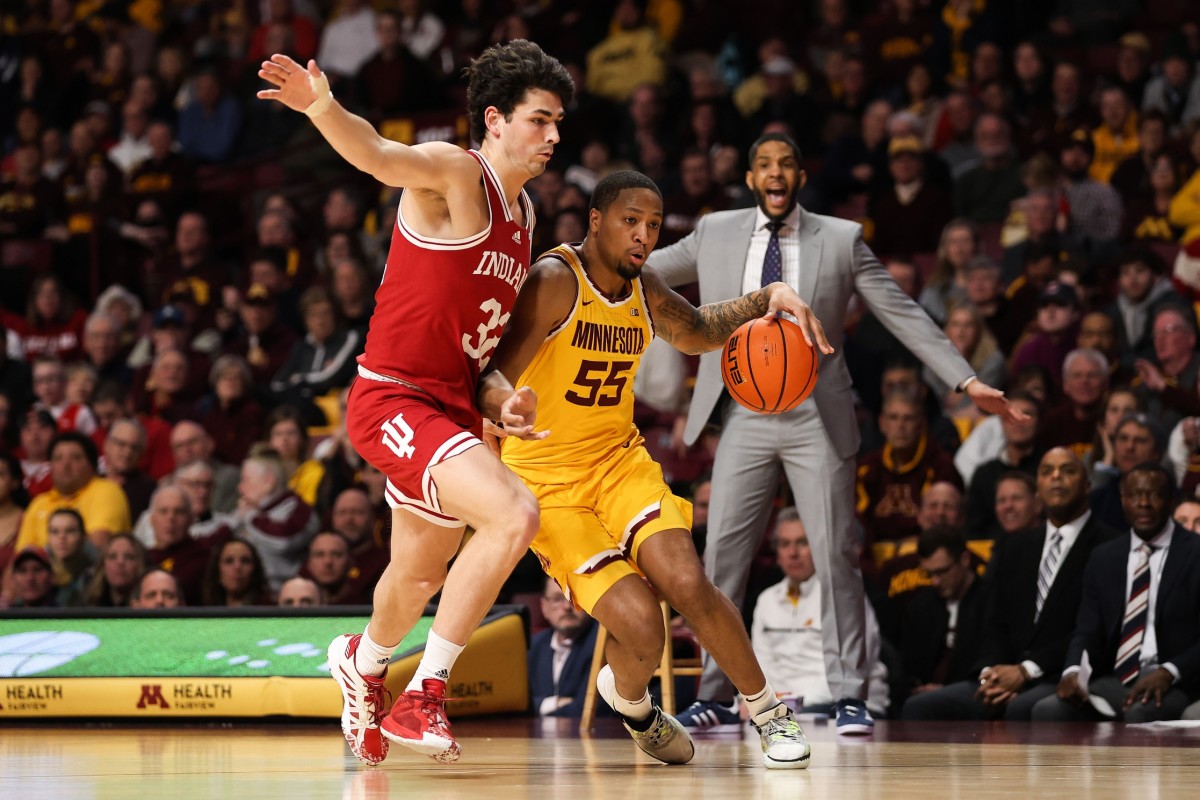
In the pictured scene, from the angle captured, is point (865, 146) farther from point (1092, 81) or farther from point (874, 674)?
point (874, 674)

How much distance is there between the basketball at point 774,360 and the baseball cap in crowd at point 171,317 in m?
7.39

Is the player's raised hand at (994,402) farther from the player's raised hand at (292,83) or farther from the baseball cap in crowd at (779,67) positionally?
the baseball cap in crowd at (779,67)

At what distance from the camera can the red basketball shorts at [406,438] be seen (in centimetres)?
457

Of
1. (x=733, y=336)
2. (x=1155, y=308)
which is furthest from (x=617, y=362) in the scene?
(x=1155, y=308)

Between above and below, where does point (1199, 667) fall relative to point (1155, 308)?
below

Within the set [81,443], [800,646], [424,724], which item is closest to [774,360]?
[424,724]

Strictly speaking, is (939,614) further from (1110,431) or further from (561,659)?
(561,659)

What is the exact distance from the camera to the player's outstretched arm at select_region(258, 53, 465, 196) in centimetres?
423

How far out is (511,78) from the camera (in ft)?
15.7

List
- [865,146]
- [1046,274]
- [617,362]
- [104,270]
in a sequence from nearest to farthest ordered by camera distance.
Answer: [617,362] → [1046,274] → [865,146] → [104,270]

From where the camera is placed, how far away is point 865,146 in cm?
1162

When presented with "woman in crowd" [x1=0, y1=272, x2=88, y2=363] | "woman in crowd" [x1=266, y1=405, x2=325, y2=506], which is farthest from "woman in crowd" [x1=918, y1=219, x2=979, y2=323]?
"woman in crowd" [x1=0, y1=272, x2=88, y2=363]

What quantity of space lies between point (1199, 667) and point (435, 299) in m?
3.80

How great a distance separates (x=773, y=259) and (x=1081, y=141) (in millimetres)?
4797
